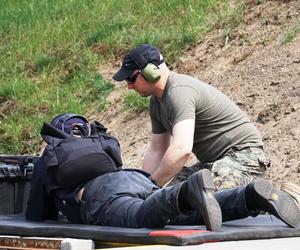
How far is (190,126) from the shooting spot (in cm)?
748

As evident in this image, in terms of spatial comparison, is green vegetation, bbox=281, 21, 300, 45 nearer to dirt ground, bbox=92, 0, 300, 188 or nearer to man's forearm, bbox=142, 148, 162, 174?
dirt ground, bbox=92, 0, 300, 188

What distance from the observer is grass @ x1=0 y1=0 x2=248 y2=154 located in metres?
14.3

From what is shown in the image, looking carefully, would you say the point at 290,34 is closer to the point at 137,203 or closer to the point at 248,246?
the point at 137,203

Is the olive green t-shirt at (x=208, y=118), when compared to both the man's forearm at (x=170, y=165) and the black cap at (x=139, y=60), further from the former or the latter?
the man's forearm at (x=170, y=165)

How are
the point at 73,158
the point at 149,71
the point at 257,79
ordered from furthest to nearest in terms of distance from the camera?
the point at 257,79 → the point at 149,71 → the point at 73,158

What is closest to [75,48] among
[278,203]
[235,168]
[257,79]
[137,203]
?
[257,79]

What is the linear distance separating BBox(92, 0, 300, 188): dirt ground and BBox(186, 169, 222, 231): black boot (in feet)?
14.4

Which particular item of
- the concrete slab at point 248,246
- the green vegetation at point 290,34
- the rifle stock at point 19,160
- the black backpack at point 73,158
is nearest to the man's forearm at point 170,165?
the black backpack at point 73,158

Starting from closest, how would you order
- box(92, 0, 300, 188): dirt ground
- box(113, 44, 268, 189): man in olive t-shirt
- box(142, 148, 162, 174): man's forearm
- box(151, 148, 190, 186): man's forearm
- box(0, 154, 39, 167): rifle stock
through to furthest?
1. box(151, 148, 190, 186): man's forearm
2. box(113, 44, 268, 189): man in olive t-shirt
3. box(0, 154, 39, 167): rifle stock
4. box(142, 148, 162, 174): man's forearm
5. box(92, 0, 300, 188): dirt ground

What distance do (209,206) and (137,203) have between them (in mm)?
630

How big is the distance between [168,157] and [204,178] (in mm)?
1956

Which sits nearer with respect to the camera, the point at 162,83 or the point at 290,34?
the point at 162,83

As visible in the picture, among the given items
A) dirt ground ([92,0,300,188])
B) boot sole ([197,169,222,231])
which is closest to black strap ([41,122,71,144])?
boot sole ([197,169,222,231])

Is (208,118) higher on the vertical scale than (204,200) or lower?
lower
